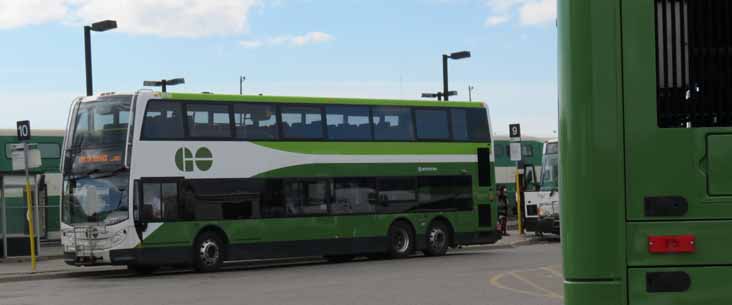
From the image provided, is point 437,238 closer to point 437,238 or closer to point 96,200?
point 437,238

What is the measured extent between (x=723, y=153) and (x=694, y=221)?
0.32 meters

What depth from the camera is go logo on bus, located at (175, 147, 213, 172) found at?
81.8 ft

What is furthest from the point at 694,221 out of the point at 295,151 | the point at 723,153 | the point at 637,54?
the point at 295,151

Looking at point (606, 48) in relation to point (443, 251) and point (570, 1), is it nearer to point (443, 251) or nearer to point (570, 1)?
point (570, 1)

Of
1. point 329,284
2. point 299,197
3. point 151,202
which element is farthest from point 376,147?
point 329,284

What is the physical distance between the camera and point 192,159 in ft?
82.4

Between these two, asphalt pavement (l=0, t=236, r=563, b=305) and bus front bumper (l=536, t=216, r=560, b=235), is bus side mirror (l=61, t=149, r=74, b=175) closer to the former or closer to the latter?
asphalt pavement (l=0, t=236, r=563, b=305)

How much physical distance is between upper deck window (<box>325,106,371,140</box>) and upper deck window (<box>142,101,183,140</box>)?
4.04 meters

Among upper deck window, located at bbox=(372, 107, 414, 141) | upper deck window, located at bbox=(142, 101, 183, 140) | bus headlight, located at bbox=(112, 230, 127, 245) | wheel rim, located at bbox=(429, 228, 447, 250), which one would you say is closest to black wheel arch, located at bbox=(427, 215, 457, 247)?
wheel rim, located at bbox=(429, 228, 447, 250)

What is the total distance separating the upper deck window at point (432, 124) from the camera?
29219 mm

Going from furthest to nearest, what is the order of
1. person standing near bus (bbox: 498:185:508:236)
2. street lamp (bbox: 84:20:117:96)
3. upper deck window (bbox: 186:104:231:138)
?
person standing near bus (bbox: 498:185:508:236) < street lamp (bbox: 84:20:117:96) < upper deck window (bbox: 186:104:231:138)

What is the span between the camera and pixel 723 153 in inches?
201

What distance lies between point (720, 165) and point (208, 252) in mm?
20919

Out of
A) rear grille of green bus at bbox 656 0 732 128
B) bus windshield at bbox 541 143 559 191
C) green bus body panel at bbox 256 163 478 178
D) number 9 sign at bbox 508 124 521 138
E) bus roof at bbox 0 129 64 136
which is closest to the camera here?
rear grille of green bus at bbox 656 0 732 128
